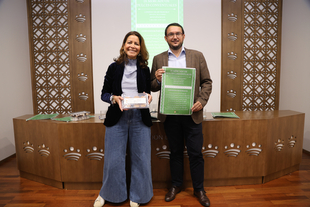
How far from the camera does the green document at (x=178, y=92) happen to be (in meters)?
1.64

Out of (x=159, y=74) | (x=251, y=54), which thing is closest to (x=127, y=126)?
(x=159, y=74)

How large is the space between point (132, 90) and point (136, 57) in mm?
303

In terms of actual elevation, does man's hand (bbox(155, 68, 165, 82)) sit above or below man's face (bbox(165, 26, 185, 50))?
below

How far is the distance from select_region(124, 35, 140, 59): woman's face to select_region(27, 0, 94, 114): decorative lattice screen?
88.5 inches

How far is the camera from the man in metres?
1.70

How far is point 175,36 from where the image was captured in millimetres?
1664

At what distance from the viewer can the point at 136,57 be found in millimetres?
1701

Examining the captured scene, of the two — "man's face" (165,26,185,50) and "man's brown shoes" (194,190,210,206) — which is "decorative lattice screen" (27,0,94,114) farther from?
"man's brown shoes" (194,190,210,206)

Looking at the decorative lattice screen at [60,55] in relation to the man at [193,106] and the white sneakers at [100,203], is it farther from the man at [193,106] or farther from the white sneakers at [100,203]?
the man at [193,106]

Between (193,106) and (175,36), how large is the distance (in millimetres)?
627

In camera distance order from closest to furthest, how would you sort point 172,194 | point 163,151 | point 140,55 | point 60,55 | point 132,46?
1. point 132,46
2. point 140,55
3. point 172,194
4. point 163,151
5. point 60,55

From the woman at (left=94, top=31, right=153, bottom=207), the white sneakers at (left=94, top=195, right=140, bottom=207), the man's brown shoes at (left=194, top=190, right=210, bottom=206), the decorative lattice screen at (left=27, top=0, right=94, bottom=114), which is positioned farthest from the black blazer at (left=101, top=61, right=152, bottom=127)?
the decorative lattice screen at (left=27, top=0, right=94, bottom=114)

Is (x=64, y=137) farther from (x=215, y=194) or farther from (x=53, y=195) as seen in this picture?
(x=215, y=194)

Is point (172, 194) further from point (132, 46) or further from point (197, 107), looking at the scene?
point (132, 46)
